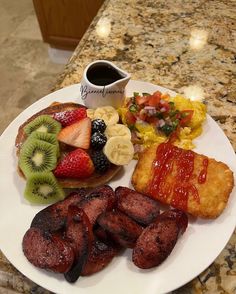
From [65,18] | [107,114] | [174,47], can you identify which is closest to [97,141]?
[107,114]

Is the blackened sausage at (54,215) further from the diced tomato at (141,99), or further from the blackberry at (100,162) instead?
the diced tomato at (141,99)

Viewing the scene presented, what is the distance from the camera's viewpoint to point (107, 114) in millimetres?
1440

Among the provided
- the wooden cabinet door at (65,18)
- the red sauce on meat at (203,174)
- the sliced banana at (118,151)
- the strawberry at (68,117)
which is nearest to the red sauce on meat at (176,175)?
the red sauce on meat at (203,174)

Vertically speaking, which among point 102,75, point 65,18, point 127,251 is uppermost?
point 102,75

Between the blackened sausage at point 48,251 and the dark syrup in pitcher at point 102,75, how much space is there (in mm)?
657

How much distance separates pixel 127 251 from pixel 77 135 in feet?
1.47

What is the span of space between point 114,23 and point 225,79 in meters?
0.68

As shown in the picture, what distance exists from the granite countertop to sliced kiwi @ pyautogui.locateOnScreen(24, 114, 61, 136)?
0.34 m

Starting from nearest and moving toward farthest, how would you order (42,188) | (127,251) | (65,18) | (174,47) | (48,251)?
(48,251) < (127,251) < (42,188) < (174,47) < (65,18)

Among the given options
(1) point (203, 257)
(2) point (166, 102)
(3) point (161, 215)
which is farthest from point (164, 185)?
(2) point (166, 102)

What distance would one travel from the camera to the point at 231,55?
1740mm

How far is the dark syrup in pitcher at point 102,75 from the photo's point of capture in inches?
56.9

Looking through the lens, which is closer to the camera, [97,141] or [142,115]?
[97,141]

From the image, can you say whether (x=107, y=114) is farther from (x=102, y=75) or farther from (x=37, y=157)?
(x=37, y=157)
